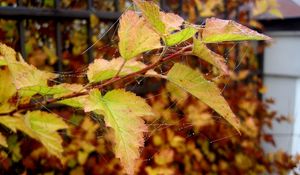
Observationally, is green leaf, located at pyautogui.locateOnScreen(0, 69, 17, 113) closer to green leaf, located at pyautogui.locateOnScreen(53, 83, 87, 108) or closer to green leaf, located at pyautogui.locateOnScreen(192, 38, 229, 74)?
green leaf, located at pyautogui.locateOnScreen(53, 83, 87, 108)

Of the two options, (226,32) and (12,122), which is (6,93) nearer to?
(12,122)

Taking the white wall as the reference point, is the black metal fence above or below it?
above

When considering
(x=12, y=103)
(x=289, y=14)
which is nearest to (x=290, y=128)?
(x=289, y=14)

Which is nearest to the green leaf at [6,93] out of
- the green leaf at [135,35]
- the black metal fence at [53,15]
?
the green leaf at [135,35]

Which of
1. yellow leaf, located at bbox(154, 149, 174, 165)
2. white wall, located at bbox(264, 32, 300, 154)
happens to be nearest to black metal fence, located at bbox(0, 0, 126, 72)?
yellow leaf, located at bbox(154, 149, 174, 165)


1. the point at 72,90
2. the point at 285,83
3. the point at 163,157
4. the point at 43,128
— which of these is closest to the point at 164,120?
the point at 163,157

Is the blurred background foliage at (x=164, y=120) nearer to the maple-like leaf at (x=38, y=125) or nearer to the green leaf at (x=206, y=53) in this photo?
the maple-like leaf at (x=38, y=125)

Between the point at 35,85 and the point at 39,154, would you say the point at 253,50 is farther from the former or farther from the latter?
the point at 35,85
